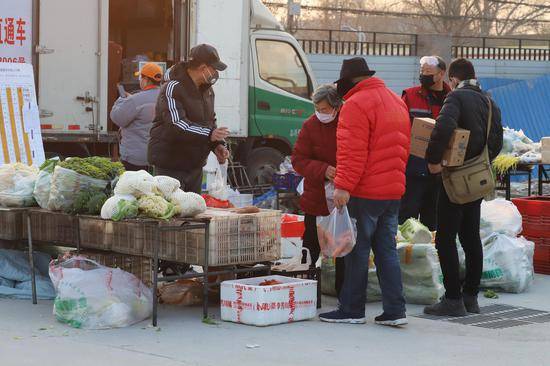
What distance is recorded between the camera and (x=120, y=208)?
24.7 feet

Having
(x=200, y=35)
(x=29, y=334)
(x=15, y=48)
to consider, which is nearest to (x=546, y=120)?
(x=200, y=35)

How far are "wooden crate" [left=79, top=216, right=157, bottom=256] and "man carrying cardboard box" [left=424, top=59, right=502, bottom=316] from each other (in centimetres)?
218

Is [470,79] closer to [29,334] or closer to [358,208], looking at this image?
[358,208]

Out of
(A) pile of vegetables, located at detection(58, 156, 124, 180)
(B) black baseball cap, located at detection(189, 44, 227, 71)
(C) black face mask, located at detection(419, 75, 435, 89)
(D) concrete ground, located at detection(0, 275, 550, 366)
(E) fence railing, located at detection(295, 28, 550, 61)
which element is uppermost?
(E) fence railing, located at detection(295, 28, 550, 61)

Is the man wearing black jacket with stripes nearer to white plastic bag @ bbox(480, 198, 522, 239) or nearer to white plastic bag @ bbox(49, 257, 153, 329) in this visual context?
white plastic bag @ bbox(49, 257, 153, 329)

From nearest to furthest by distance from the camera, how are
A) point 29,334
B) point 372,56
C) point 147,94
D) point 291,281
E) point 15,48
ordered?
point 29,334
point 291,281
point 147,94
point 15,48
point 372,56

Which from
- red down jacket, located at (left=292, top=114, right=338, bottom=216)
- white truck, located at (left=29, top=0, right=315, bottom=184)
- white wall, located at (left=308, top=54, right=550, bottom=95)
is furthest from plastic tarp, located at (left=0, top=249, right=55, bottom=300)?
white wall, located at (left=308, top=54, right=550, bottom=95)

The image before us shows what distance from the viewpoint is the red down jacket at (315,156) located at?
8.18m

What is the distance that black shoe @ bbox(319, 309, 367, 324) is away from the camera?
7.75m

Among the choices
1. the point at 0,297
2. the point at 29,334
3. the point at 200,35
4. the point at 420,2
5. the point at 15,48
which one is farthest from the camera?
the point at 420,2

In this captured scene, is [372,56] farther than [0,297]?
Yes

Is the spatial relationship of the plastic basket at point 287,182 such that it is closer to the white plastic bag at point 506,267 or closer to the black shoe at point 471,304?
the white plastic bag at point 506,267

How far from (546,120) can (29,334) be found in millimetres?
20607

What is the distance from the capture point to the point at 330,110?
8.12 meters
